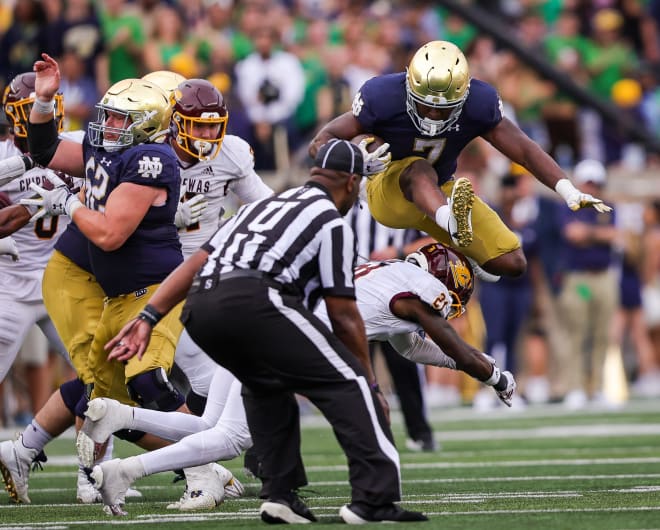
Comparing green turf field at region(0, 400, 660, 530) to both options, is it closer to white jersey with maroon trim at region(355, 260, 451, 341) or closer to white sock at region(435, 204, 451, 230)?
white jersey with maroon trim at region(355, 260, 451, 341)

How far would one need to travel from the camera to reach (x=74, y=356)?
7.10 metres

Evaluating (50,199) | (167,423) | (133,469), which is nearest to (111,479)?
(133,469)

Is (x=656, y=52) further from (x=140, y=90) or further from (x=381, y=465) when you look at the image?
(x=381, y=465)

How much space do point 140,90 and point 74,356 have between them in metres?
1.34

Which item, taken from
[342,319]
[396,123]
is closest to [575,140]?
[396,123]

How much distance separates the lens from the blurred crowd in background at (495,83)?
1338cm

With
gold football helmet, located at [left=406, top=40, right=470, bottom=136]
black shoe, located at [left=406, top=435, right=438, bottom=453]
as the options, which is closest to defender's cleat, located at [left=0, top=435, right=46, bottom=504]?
gold football helmet, located at [left=406, top=40, right=470, bottom=136]

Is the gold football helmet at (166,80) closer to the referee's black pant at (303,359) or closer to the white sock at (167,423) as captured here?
the white sock at (167,423)

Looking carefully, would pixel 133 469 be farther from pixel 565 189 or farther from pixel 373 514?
pixel 565 189

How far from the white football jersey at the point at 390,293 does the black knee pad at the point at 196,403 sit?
0.78m

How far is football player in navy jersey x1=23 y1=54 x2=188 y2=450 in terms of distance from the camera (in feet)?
21.2

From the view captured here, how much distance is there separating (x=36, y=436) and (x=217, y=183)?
167 centimetres

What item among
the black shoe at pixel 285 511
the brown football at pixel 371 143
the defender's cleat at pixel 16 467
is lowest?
the defender's cleat at pixel 16 467

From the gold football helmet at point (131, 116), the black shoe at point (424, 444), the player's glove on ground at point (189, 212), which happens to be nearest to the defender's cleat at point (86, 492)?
the player's glove on ground at point (189, 212)
